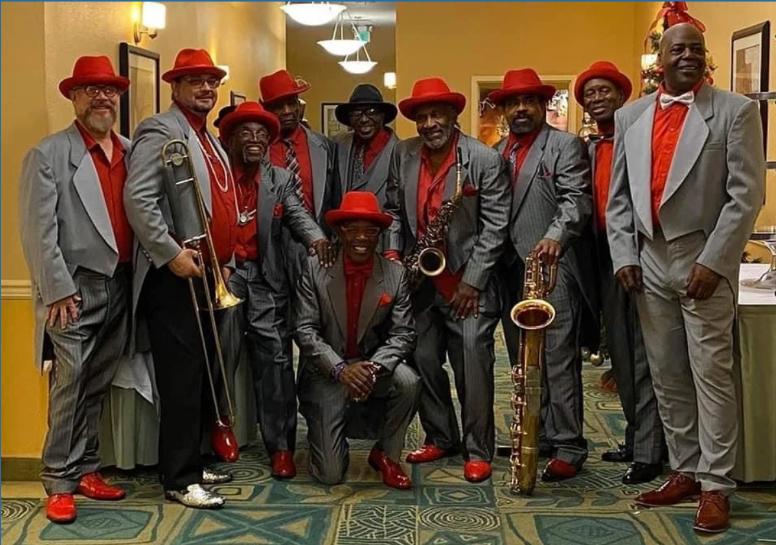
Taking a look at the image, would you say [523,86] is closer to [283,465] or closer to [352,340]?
[352,340]

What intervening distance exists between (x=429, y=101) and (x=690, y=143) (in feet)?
3.67

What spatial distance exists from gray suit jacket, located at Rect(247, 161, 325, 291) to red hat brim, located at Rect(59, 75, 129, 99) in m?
0.82

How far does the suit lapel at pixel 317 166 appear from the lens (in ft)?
14.7

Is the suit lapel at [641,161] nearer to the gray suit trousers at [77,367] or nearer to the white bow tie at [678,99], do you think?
the white bow tie at [678,99]

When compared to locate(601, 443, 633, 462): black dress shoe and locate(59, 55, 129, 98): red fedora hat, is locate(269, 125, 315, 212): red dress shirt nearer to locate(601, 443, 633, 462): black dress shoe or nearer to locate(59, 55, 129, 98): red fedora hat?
locate(59, 55, 129, 98): red fedora hat

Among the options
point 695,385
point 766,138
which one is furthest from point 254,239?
point 766,138

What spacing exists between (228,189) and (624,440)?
2.31 metres

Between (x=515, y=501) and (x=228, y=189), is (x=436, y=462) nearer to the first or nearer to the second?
(x=515, y=501)

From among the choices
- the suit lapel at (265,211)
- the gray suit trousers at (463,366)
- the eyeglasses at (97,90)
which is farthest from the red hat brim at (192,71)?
the gray suit trousers at (463,366)

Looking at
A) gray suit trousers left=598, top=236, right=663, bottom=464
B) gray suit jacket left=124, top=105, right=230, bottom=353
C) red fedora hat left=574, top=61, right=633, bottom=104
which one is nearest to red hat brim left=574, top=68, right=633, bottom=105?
red fedora hat left=574, top=61, right=633, bottom=104

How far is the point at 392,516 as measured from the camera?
357 centimetres

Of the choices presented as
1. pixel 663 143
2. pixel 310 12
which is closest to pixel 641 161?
pixel 663 143

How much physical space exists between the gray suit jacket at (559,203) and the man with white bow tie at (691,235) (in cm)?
29

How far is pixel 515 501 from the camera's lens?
3.72 metres
